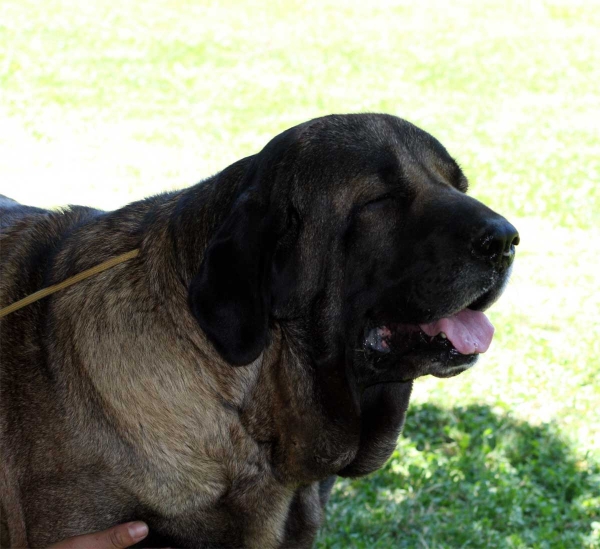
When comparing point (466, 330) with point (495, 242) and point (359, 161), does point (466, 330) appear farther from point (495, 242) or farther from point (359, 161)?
point (359, 161)

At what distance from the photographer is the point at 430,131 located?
13852 millimetres

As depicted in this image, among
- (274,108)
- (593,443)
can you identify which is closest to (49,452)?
(593,443)

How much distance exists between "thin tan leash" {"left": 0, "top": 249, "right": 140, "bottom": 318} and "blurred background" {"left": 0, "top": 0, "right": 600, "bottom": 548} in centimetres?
221

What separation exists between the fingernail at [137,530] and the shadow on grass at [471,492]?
1824 mm

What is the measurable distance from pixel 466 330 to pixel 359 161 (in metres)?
0.73

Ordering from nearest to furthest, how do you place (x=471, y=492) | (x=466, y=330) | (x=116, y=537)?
(x=116, y=537) < (x=466, y=330) < (x=471, y=492)

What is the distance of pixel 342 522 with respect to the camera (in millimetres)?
5055

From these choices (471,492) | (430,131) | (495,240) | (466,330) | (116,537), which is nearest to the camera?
(495,240)

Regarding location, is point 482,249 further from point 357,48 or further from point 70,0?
point 70,0

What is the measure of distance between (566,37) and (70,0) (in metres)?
10.4

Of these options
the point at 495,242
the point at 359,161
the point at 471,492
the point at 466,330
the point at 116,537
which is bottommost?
the point at 471,492

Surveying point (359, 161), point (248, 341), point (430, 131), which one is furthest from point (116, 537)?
point (430, 131)

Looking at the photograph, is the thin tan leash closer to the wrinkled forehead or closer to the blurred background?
the wrinkled forehead

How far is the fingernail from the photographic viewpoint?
324cm
